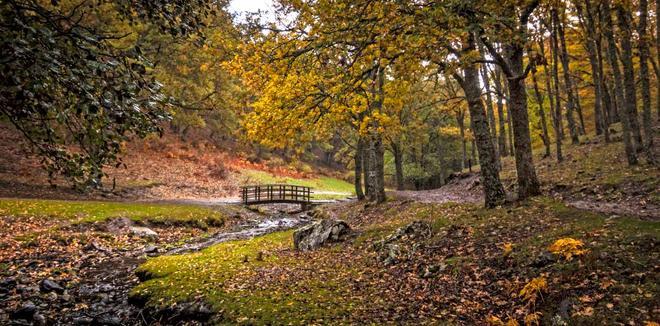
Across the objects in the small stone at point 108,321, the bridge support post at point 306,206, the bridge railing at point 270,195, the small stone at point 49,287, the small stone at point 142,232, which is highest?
the bridge railing at point 270,195

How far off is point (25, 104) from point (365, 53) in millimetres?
6132

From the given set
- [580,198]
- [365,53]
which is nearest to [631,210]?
[580,198]

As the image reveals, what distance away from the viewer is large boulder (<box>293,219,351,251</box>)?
1371 centimetres

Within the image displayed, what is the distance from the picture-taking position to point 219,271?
11047 millimetres

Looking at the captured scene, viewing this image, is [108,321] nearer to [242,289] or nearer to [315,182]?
[242,289]

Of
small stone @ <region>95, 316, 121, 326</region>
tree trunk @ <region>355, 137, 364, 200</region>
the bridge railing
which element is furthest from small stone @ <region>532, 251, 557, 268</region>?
the bridge railing

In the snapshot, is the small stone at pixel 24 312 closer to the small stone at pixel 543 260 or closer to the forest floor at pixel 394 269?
the forest floor at pixel 394 269

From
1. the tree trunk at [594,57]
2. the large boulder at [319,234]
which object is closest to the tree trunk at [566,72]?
the tree trunk at [594,57]

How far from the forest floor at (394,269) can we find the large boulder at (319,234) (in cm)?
50

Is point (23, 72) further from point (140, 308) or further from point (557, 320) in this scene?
point (557, 320)

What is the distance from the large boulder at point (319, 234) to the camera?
1371 cm

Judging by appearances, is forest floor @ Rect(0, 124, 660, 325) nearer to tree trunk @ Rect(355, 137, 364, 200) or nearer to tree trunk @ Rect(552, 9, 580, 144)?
tree trunk @ Rect(552, 9, 580, 144)

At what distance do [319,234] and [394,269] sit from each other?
4.76m

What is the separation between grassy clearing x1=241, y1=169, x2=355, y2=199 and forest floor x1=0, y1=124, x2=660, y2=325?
2549cm
